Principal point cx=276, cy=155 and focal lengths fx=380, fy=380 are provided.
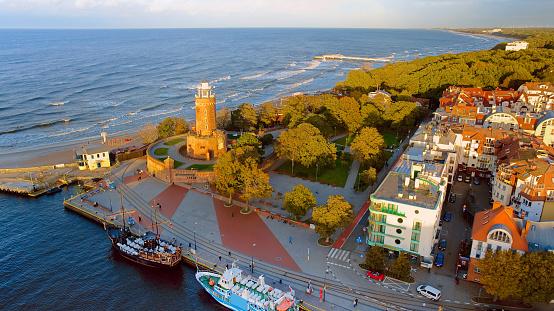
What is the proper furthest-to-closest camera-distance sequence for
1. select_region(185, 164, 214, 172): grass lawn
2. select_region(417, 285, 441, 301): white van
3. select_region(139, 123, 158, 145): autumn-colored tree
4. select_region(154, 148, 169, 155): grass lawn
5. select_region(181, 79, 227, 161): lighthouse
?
select_region(139, 123, 158, 145): autumn-colored tree
select_region(154, 148, 169, 155): grass lawn
select_region(181, 79, 227, 161): lighthouse
select_region(185, 164, 214, 172): grass lawn
select_region(417, 285, 441, 301): white van

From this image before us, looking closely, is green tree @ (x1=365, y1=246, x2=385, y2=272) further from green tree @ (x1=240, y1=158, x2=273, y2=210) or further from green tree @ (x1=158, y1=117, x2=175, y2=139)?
green tree @ (x1=158, y1=117, x2=175, y2=139)

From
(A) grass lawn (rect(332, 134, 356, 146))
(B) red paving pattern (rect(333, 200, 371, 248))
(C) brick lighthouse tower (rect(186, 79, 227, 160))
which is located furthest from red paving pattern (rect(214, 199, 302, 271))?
(A) grass lawn (rect(332, 134, 356, 146))

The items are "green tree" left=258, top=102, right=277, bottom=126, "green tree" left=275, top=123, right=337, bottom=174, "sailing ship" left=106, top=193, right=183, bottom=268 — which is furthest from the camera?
"green tree" left=258, top=102, right=277, bottom=126

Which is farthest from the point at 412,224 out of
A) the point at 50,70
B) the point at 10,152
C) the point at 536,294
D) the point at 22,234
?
the point at 50,70

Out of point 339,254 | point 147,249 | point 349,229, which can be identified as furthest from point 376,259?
point 147,249

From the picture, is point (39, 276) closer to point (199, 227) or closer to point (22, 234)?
point (22, 234)

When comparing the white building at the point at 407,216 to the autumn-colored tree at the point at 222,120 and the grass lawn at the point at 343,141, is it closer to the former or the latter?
the grass lawn at the point at 343,141

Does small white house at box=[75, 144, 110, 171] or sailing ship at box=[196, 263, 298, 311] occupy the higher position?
small white house at box=[75, 144, 110, 171]
